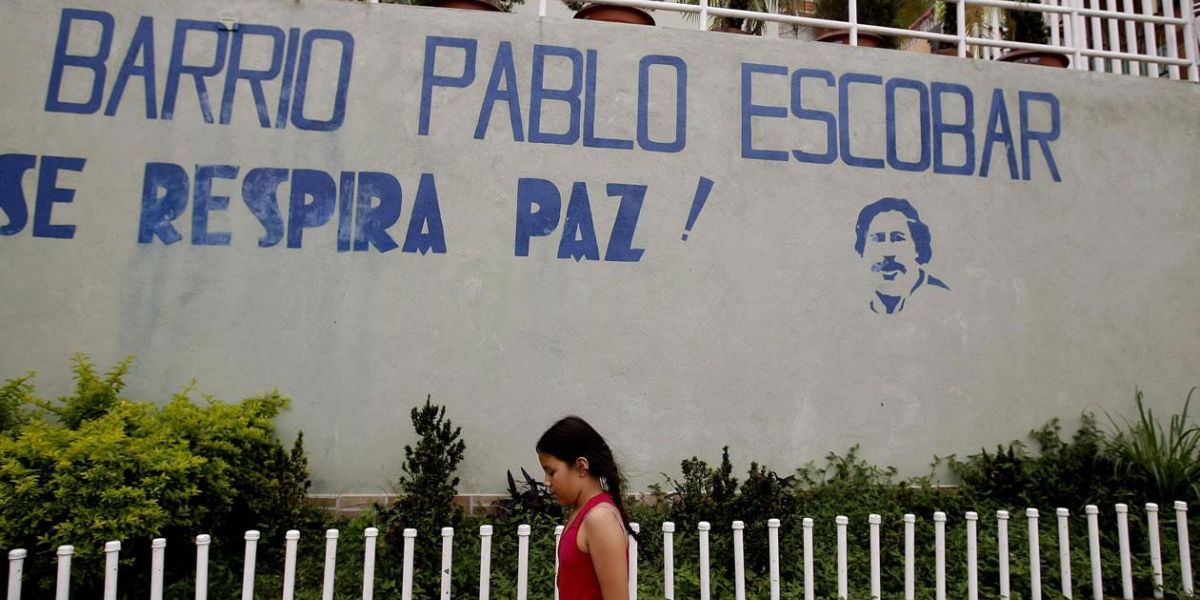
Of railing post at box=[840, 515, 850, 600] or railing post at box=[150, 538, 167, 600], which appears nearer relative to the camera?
railing post at box=[150, 538, 167, 600]

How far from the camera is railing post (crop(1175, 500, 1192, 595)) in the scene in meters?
4.27

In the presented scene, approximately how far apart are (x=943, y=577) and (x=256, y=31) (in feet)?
16.3

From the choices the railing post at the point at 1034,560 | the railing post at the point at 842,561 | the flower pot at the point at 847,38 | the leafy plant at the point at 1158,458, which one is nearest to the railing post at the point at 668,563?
the railing post at the point at 842,561

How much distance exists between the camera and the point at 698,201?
5.19m

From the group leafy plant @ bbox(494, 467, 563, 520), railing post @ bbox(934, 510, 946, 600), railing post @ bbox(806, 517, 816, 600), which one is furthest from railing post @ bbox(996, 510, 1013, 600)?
leafy plant @ bbox(494, 467, 563, 520)

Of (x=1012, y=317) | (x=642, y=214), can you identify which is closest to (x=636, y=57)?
(x=642, y=214)

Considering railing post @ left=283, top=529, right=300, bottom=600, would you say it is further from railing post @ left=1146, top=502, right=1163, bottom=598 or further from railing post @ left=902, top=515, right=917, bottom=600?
railing post @ left=1146, top=502, right=1163, bottom=598

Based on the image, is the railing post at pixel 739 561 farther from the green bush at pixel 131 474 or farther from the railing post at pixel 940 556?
the green bush at pixel 131 474

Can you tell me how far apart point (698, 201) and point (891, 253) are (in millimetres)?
1338

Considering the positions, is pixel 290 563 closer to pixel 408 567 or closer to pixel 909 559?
pixel 408 567

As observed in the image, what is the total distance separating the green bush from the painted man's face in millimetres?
3720

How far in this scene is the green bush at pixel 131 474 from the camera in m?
3.52

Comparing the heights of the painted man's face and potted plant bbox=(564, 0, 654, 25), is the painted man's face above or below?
below

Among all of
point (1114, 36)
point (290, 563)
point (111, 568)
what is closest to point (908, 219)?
point (1114, 36)
